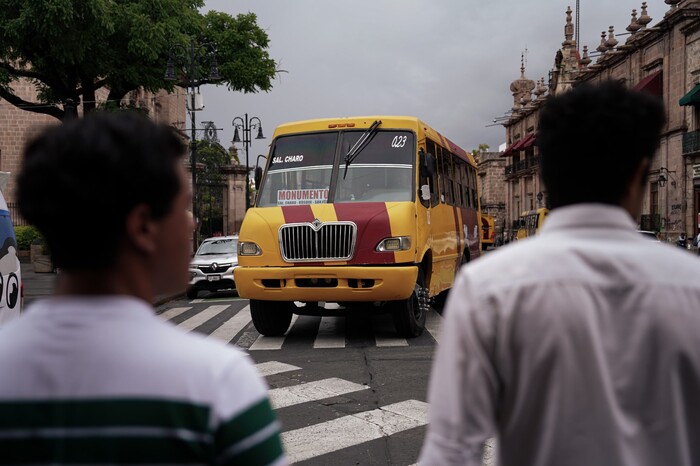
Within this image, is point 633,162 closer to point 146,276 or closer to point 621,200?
point 621,200

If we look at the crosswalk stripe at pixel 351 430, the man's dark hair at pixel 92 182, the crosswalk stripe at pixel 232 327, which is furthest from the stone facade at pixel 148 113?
the man's dark hair at pixel 92 182

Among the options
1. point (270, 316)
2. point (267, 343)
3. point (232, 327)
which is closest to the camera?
point (267, 343)

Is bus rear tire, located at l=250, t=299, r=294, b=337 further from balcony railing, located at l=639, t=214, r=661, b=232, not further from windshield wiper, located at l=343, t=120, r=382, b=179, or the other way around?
balcony railing, located at l=639, t=214, r=661, b=232

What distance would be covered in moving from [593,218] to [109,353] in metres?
1.11

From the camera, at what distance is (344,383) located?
24.0ft

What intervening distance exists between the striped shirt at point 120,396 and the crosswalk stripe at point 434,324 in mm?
8896

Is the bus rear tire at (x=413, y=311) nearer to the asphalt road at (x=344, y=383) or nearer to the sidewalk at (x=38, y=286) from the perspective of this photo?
the asphalt road at (x=344, y=383)

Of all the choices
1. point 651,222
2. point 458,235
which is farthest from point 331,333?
point 651,222

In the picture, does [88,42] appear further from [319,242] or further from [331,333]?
[319,242]

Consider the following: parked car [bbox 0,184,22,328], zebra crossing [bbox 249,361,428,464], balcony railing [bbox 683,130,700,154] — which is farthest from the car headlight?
balcony railing [bbox 683,130,700,154]

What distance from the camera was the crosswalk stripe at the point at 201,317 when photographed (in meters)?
12.6

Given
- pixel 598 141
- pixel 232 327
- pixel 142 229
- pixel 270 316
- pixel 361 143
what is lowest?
pixel 232 327

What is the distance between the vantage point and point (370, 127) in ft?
34.4

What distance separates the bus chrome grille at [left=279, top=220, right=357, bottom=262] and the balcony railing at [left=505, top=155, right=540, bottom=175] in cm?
5353
